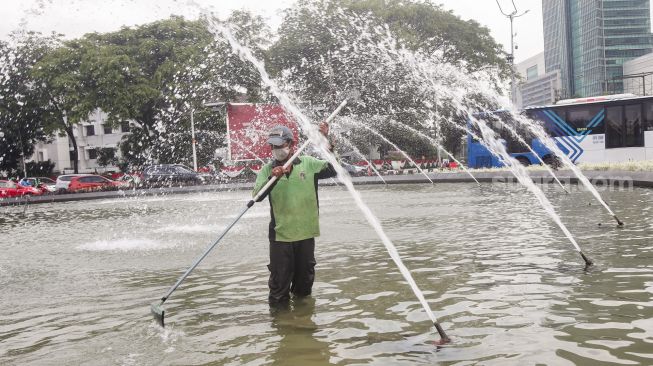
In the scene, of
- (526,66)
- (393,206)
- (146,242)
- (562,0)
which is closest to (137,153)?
(393,206)

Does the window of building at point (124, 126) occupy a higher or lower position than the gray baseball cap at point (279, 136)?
higher

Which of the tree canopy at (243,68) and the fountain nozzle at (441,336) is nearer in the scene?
the fountain nozzle at (441,336)

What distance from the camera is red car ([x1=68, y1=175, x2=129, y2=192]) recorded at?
38.3 m

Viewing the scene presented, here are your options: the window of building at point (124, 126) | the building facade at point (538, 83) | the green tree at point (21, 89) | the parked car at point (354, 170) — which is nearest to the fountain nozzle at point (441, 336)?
the parked car at point (354, 170)

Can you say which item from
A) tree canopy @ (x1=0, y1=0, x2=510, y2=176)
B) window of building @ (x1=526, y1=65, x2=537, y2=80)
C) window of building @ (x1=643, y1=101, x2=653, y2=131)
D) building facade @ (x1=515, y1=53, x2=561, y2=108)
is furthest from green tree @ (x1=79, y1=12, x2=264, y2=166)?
window of building @ (x1=526, y1=65, x2=537, y2=80)

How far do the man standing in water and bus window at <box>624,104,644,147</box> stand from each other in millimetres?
24833

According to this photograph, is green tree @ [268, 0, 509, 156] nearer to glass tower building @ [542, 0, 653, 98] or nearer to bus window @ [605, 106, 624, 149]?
bus window @ [605, 106, 624, 149]

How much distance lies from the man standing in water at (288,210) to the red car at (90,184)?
114 feet

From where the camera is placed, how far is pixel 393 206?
1716 centimetres

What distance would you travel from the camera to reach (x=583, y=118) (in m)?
27.9

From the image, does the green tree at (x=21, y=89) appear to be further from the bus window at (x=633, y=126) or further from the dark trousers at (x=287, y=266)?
the dark trousers at (x=287, y=266)

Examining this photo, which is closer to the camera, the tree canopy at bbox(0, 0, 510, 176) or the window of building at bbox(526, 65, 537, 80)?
the tree canopy at bbox(0, 0, 510, 176)

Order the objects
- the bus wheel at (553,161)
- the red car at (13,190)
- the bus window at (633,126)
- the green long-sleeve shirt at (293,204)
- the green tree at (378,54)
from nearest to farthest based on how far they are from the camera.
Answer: the green long-sleeve shirt at (293,204) < the bus window at (633,126) < the bus wheel at (553,161) < the red car at (13,190) < the green tree at (378,54)

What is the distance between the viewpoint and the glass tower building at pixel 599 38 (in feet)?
383
